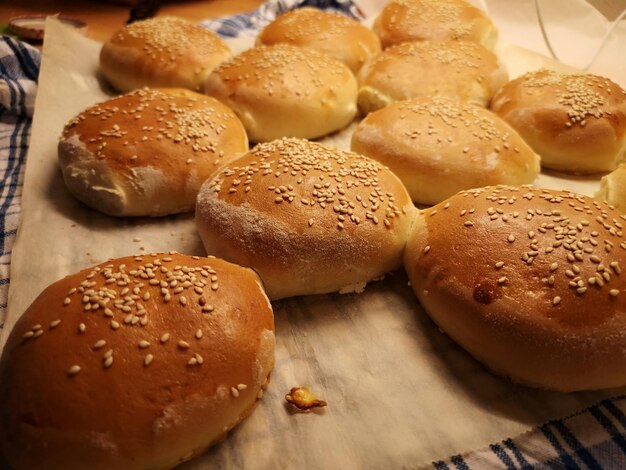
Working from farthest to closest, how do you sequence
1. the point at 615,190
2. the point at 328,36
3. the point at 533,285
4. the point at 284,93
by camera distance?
1. the point at 328,36
2. the point at 284,93
3. the point at 615,190
4. the point at 533,285

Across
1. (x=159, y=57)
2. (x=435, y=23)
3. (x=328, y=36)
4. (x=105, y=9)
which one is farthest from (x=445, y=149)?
(x=105, y=9)

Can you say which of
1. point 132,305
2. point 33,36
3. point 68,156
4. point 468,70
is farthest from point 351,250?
point 33,36

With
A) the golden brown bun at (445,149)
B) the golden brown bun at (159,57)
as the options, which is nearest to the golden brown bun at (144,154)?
the golden brown bun at (159,57)

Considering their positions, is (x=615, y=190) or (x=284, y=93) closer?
(x=615, y=190)

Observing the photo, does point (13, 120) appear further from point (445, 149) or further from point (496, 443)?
point (496, 443)

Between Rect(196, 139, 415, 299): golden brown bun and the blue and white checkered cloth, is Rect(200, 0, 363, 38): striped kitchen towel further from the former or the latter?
Rect(196, 139, 415, 299): golden brown bun

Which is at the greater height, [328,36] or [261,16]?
[328,36]
